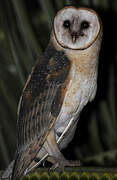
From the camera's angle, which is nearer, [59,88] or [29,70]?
[59,88]

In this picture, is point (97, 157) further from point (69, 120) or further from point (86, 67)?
point (86, 67)

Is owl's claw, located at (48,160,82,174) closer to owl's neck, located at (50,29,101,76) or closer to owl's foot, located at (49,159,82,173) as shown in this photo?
owl's foot, located at (49,159,82,173)

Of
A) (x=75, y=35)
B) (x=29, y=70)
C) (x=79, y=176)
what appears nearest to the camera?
(x=79, y=176)

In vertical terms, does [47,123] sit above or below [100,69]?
above

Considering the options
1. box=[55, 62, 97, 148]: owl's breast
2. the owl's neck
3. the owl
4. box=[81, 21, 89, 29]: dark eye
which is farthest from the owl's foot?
box=[81, 21, 89, 29]: dark eye

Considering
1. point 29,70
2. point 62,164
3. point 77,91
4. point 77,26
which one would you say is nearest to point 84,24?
point 77,26

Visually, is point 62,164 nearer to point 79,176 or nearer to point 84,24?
point 79,176

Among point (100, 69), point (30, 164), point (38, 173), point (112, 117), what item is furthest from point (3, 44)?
point (38, 173)
